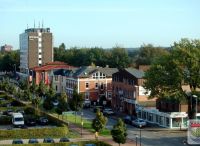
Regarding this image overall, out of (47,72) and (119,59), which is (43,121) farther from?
(119,59)

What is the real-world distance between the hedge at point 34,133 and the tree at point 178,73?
14722 mm

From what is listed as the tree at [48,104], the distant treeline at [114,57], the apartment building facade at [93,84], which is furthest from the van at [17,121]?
the distant treeline at [114,57]

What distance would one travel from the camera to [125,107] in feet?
265

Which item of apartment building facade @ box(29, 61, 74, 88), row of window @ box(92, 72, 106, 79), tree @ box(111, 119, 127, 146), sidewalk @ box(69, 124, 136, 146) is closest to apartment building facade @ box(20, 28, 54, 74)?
apartment building facade @ box(29, 61, 74, 88)

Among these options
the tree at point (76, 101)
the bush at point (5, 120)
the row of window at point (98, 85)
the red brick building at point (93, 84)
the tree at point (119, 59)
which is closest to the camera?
the tree at point (76, 101)

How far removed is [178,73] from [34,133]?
2048 cm

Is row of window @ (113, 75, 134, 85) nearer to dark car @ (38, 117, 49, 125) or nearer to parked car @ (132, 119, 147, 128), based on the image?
parked car @ (132, 119, 147, 128)

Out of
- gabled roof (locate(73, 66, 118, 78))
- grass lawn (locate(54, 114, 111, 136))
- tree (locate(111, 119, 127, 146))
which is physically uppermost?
gabled roof (locate(73, 66, 118, 78))

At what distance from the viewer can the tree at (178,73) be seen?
62.5 meters

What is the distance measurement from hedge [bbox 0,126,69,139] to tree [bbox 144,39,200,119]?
14.7m

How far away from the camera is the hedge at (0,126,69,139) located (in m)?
56.4

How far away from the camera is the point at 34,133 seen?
57.3 metres

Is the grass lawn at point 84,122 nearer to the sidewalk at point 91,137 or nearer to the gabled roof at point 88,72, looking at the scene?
the sidewalk at point 91,137

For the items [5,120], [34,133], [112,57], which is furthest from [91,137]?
[112,57]
